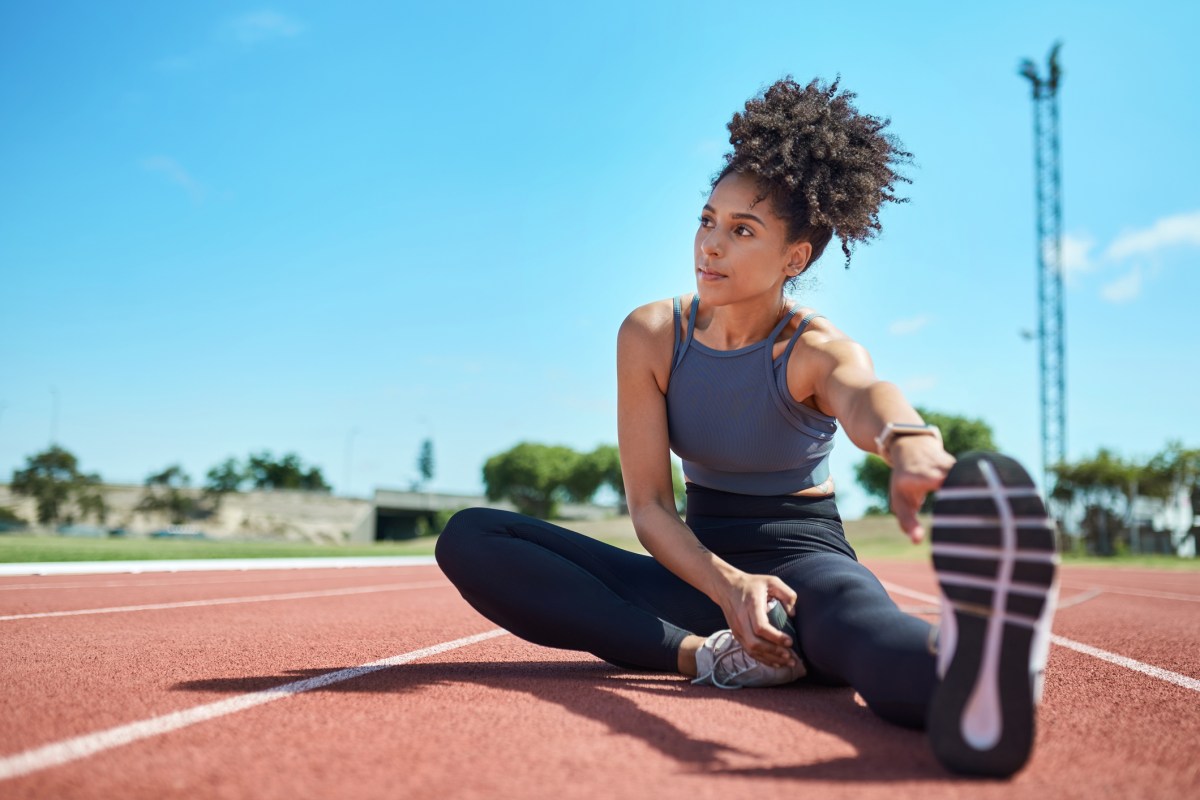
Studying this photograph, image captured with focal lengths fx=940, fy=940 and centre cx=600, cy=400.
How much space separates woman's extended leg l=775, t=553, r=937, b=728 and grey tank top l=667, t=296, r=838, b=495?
1.06 feet

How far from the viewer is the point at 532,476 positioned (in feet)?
305

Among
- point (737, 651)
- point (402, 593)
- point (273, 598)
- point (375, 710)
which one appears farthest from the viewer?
point (402, 593)

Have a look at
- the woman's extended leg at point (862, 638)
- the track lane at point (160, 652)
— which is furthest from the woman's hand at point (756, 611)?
the track lane at point (160, 652)

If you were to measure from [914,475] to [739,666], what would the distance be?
128cm

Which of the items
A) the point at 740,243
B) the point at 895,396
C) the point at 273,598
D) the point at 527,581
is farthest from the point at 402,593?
the point at 895,396

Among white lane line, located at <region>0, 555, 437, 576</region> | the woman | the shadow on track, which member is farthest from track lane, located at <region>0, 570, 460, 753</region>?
white lane line, located at <region>0, 555, 437, 576</region>

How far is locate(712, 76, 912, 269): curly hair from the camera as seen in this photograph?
322 cm

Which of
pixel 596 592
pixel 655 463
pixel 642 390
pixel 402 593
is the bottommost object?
pixel 402 593

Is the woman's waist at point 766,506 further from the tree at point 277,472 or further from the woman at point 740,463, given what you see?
the tree at point 277,472

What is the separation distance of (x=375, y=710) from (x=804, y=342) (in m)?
1.73

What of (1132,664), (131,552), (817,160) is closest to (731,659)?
(817,160)

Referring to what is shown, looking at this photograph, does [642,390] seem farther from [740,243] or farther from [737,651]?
[737,651]

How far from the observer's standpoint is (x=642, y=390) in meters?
3.39

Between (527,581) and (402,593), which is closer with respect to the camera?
(527,581)
